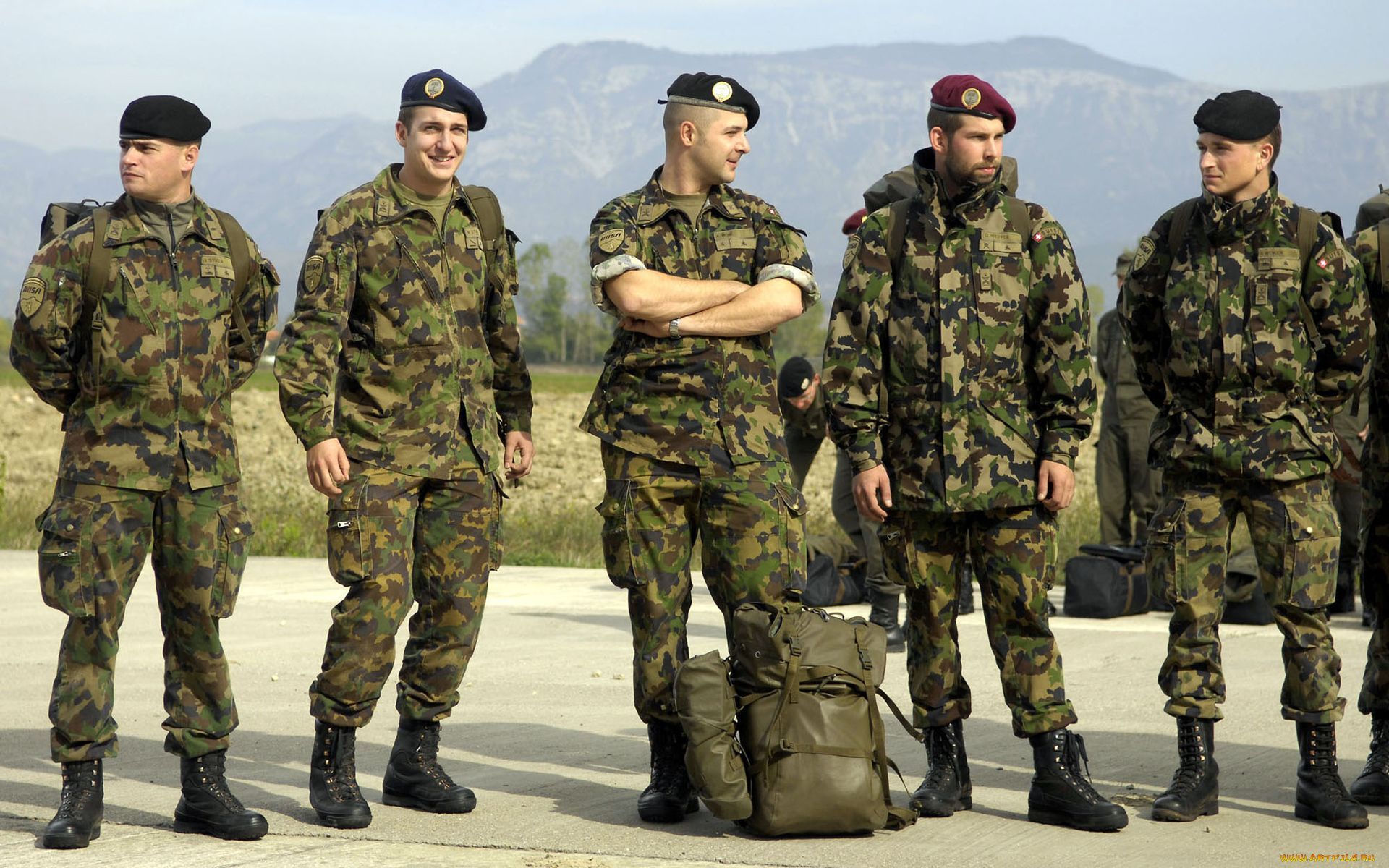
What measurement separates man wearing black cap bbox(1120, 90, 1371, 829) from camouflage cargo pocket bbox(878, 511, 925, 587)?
802 mm

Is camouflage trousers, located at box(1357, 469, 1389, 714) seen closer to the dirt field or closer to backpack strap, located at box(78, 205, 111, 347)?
backpack strap, located at box(78, 205, 111, 347)

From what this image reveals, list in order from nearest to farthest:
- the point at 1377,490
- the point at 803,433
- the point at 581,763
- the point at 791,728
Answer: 1. the point at 791,728
2. the point at 1377,490
3. the point at 581,763
4. the point at 803,433

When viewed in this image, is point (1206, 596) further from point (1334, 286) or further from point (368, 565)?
point (368, 565)

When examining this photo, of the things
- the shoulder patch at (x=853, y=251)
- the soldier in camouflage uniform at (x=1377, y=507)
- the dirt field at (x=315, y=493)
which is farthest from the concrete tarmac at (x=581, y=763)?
the dirt field at (x=315, y=493)

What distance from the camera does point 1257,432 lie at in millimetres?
5191

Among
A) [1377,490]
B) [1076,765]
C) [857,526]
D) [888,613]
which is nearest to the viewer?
[1076,765]

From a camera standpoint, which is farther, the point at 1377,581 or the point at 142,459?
the point at 1377,581

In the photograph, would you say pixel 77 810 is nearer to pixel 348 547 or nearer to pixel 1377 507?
pixel 348 547

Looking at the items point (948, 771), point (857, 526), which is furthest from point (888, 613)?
point (948, 771)

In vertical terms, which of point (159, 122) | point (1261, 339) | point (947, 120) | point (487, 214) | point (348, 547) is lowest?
point (348, 547)

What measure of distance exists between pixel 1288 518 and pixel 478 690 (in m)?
4.17

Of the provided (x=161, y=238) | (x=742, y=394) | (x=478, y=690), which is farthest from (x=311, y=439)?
(x=478, y=690)

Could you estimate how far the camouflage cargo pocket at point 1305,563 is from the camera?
202 inches

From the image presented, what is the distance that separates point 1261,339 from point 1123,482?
7.27 metres
